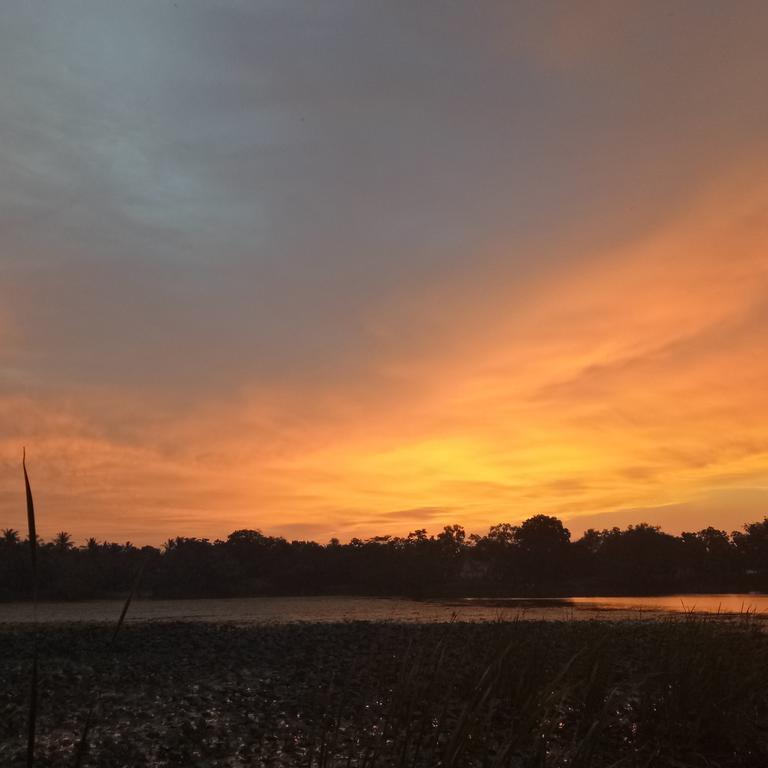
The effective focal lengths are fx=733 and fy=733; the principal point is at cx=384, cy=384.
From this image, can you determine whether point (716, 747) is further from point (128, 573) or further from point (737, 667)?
point (128, 573)

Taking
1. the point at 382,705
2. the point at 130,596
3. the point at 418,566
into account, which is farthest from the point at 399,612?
the point at 418,566

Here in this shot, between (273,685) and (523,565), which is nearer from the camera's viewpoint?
(273,685)

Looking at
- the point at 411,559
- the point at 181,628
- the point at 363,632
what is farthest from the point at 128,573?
the point at 363,632

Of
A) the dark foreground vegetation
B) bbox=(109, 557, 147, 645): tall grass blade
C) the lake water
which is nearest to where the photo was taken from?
bbox=(109, 557, 147, 645): tall grass blade

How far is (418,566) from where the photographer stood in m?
137

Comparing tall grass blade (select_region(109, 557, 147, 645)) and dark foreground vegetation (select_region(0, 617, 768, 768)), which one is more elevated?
tall grass blade (select_region(109, 557, 147, 645))

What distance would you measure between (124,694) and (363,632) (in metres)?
13.7

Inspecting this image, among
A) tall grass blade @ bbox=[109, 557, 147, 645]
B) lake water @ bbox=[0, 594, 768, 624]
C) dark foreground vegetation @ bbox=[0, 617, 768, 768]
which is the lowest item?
lake water @ bbox=[0, 594, 768, 624]

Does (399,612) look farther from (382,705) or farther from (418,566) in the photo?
(418,566)

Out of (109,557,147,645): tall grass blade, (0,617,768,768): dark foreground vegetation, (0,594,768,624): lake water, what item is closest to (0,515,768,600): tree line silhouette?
(0,594,768,624): lake water

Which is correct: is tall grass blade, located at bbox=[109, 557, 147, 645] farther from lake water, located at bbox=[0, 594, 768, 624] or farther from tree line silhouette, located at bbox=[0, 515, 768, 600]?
tree line silhouette, located at bbox=[0, 515, 768, 600]

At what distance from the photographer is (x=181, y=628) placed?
3484 cm

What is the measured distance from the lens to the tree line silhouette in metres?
124

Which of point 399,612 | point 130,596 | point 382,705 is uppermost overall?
point 130,596
